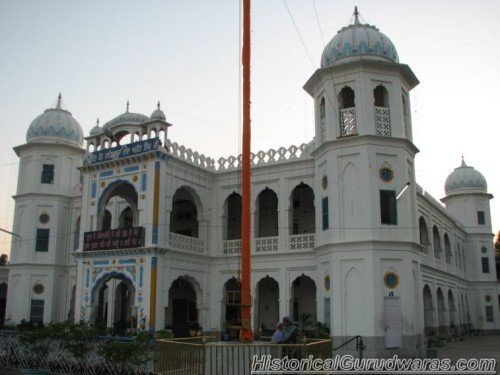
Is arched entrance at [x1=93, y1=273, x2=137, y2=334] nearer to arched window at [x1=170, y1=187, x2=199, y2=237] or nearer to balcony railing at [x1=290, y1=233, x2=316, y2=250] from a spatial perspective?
arched window at [x1=170, y1=187, x2=199, y2=237]

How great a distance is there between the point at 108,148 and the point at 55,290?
10.9 metres

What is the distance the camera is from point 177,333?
27719mm

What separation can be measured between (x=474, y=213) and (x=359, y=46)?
82.3 feet

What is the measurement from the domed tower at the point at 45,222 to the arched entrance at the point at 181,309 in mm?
6966

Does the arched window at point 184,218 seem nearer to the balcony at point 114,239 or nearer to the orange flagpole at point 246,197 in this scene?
the balcony at point 114,239

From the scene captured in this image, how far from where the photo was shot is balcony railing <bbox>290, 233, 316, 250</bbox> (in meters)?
23.8

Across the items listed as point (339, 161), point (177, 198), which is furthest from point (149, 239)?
point (339, 161)

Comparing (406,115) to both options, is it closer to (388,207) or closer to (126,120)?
(388,207)

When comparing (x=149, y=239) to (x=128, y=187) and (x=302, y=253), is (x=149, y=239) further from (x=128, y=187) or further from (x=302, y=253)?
(x=302, y=253)

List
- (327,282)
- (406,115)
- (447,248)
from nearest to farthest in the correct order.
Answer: (327,282) < (406,115) < (447,248)

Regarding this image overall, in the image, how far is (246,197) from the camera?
14602 mm

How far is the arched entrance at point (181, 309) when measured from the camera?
1093 inches

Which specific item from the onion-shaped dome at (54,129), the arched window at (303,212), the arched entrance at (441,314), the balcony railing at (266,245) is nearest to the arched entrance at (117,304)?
the balcony railing at (266,245)

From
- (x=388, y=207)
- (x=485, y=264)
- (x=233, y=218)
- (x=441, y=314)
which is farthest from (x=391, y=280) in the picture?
(x=485, y=264)
